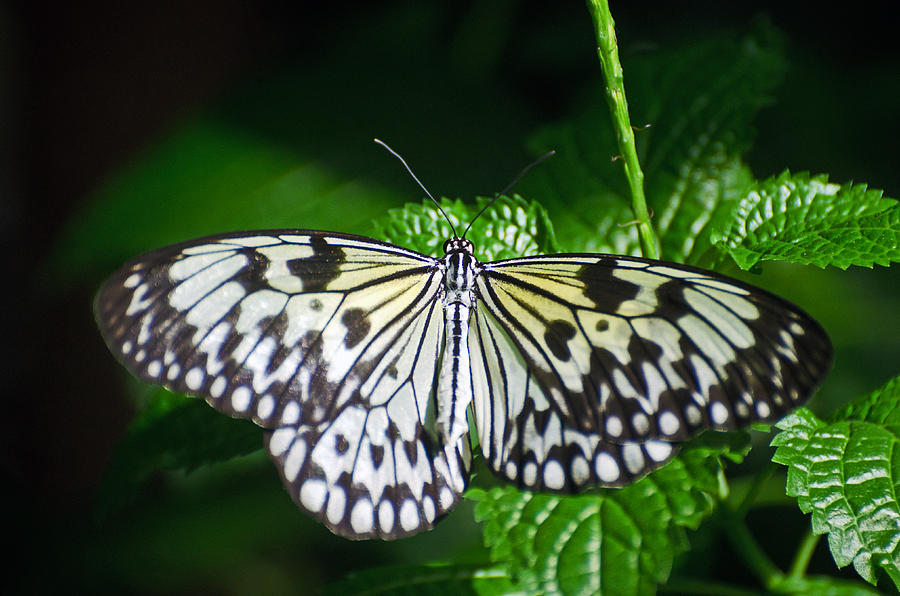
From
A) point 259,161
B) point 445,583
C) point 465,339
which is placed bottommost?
point 445,583

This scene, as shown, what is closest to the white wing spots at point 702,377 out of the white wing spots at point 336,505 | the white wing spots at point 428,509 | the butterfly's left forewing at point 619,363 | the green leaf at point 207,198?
the butterfly's left forewing at point 619,363

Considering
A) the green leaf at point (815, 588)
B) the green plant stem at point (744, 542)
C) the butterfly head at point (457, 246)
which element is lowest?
the green leaf at point (815, 588)

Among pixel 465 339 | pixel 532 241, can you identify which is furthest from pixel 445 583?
pixel 532 241

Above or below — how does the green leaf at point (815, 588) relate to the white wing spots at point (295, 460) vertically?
below

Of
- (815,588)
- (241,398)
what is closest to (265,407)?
(241,398)

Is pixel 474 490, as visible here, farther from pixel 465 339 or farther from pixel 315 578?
pixel 315 578

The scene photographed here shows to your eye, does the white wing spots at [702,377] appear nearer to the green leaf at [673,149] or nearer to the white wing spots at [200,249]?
the green leaf at [673,149]
